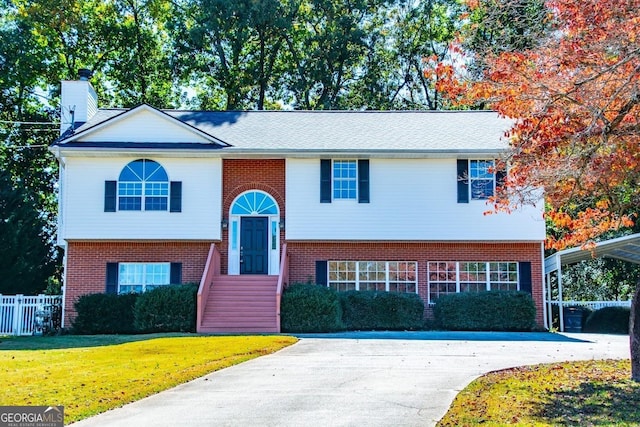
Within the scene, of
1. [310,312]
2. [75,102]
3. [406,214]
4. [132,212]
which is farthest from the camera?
[75,102]

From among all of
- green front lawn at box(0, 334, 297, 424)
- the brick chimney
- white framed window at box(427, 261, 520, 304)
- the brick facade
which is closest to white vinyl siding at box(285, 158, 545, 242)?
the brick facade

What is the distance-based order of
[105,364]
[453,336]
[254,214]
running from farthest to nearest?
[254,214] < [453,336] < [105,364]

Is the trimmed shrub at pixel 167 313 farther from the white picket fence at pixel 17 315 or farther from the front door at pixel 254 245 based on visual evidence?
the white picket fence at pixel 17 315

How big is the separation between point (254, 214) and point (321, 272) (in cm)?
288

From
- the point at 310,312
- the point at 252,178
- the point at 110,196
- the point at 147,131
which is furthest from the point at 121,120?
the point at 310,312

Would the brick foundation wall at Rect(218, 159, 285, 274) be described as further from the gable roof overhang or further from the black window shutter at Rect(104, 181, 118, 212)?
the black window shutter at Rect(104, 181, 118, 212)

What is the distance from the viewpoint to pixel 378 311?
73.7 ft

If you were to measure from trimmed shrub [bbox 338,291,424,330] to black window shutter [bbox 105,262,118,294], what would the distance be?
724 cm

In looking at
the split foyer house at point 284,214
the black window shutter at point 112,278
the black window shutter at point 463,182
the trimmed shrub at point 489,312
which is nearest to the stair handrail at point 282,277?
the split foyer house at point 284,214

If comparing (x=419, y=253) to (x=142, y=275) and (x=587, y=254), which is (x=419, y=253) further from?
(x=142, y=275)

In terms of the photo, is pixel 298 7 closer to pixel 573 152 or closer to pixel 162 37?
pixel 162 37

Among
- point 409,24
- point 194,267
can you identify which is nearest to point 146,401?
point 194,267

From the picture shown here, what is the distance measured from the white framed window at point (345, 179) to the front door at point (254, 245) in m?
2.54

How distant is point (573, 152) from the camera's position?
11766 millimetres
